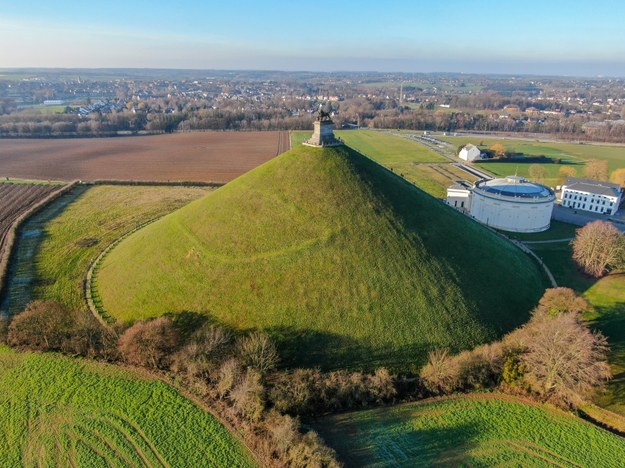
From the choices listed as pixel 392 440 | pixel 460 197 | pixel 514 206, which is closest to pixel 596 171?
pixel 460 197

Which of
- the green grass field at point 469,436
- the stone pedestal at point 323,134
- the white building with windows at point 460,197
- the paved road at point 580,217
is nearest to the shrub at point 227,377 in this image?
the green grass field at point 469,436

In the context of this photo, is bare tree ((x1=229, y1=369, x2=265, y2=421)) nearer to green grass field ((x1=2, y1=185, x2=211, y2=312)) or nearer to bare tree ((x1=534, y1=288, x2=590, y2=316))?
green grass field ((x1=2, y1=185, x2=211, y2=312))

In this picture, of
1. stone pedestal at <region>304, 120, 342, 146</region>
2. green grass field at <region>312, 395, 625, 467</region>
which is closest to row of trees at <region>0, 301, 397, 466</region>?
green grass field at <region>312, 395, 625, 467</region>

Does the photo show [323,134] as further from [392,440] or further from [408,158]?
[408,158]

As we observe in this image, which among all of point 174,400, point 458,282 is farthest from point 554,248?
point 174,400

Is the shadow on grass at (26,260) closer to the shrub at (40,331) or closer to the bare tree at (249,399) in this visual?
the shrub at (40,331)
